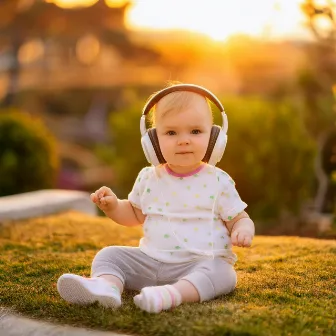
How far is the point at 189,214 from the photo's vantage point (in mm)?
3787

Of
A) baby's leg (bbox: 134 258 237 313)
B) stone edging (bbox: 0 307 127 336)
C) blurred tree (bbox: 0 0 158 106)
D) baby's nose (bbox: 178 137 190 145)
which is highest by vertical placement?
blurred tree (bbox: 0 0 158 106)

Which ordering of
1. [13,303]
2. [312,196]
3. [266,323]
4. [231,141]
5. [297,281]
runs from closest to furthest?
1. [266,323]
2. [13,303]
3. [297,281]
4. [231,141]
5. [312,196]

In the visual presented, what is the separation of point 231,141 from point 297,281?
242 inches

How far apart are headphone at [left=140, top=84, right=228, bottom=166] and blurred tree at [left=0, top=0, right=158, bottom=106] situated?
20.1 metres

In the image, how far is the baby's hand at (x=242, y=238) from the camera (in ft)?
11.7

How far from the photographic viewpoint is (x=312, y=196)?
36.0 feet

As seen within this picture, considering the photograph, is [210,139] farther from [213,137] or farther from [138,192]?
[138,192]

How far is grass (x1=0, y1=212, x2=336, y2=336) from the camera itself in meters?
3.14

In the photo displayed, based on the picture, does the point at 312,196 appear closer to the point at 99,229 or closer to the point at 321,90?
the point at 321,90

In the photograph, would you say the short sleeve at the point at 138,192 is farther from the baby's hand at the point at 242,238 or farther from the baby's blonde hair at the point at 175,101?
the baby's hand at the point at 242,238

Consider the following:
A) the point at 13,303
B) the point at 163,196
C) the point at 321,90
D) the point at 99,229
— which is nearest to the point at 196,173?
the point at 163,196

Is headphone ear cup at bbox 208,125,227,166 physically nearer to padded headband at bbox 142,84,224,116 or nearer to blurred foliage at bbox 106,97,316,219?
padded headband at bbox 142,84,224,116

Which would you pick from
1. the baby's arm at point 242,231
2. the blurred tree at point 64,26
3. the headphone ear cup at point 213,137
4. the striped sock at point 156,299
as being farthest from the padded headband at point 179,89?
the blurred tree at point 64,26

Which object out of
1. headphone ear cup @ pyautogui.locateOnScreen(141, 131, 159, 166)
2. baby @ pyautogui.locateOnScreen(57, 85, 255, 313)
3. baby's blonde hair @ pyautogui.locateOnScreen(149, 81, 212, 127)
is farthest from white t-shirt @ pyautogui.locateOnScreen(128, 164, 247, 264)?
baby's blonde hair @ pyautogui.locateOnScreen(149, 81, 212, 127)
